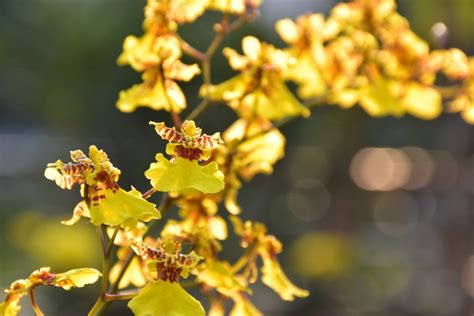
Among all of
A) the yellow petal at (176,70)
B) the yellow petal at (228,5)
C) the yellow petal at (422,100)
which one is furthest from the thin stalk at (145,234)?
the yellow petal at (422,100)

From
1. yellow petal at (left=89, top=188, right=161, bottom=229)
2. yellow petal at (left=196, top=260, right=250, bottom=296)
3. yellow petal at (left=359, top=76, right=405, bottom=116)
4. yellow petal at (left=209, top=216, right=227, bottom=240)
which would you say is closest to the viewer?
yellow petal at (left=89, top=188, right=161, bottom=229)

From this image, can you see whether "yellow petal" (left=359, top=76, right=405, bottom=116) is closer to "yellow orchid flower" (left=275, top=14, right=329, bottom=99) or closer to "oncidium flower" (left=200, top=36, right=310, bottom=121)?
"yellow orchid flower" (left=275, top=14, right=329, bottom=99)

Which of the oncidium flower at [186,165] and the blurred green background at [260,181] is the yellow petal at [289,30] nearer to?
the oncidium flower at [186,165]

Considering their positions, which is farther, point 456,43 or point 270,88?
point 456,43

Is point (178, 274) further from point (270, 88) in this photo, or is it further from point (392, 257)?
point (392, 257)

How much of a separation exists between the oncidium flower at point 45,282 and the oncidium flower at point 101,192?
0.18ft

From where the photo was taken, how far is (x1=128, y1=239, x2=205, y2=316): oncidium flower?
81 centimetres

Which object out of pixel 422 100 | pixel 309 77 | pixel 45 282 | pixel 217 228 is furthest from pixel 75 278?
pixel 422 100

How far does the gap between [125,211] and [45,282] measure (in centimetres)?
10

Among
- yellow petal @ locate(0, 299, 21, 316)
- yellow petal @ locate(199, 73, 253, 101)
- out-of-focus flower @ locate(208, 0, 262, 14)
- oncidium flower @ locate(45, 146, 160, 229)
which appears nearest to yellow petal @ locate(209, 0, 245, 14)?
out-of-focus flower @ locate(208, 0, 262, 14)

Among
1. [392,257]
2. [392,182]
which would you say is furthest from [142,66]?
[392,182]

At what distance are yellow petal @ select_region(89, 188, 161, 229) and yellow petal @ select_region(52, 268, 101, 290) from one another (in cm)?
5

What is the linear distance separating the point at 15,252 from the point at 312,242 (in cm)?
153

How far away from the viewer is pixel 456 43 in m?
3.36
